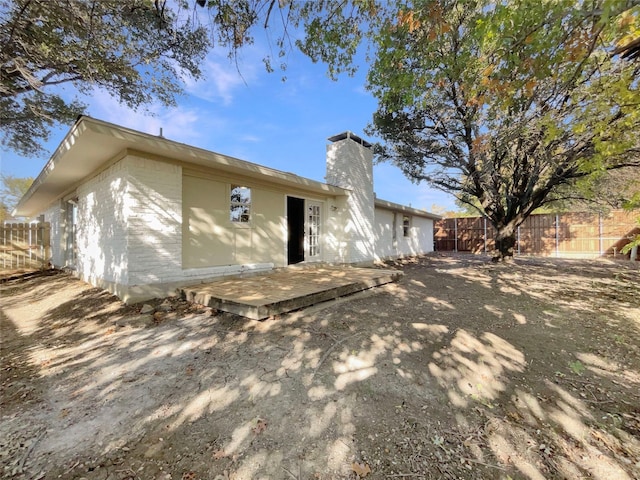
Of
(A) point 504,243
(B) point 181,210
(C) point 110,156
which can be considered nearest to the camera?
(C) point 110,156

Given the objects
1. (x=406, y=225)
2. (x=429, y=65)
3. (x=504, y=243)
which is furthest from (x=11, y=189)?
(x=504, y=243)

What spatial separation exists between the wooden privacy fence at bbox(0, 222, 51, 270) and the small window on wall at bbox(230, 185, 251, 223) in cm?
848

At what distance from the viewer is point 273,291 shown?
187 inches

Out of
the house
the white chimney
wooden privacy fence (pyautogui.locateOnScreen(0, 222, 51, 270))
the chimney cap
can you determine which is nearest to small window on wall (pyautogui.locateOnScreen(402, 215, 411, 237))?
the white chimney

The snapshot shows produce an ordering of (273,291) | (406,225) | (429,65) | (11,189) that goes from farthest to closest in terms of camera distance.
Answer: (11,189)
(406,225)
(273,291)
(429,65)

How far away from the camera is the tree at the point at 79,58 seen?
4973 millimetres

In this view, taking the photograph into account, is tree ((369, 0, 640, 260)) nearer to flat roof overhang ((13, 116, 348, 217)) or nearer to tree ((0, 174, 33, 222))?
flat roof overhang ((13, 116, 348, 217))

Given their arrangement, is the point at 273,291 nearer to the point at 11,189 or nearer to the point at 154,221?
the point at 154,221

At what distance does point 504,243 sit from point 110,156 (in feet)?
40.9

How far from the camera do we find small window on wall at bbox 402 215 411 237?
45.9 ft

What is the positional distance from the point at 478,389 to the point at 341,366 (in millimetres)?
1309

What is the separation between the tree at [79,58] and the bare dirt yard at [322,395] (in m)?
4.43

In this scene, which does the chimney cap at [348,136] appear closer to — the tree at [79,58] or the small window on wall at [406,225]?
the tree at [79,58]

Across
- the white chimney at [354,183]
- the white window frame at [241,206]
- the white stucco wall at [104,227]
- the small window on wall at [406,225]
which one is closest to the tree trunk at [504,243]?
the small window on wall at [406,225]
